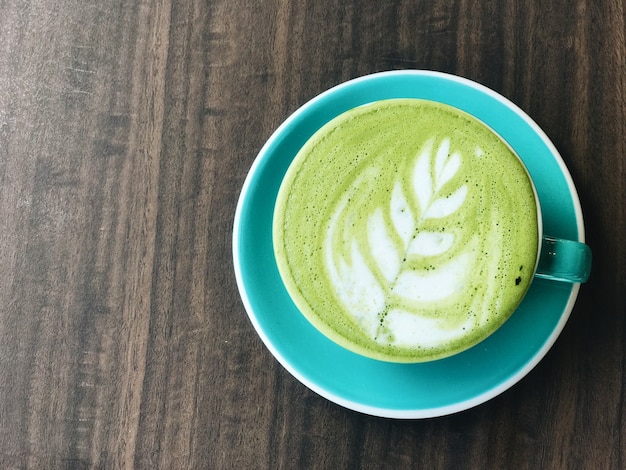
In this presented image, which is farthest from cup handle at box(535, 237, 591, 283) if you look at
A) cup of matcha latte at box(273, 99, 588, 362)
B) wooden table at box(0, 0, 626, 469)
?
wooden table at box(0, 0, 626, 469)

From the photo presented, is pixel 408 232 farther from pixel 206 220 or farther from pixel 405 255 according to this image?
pixel 206 220

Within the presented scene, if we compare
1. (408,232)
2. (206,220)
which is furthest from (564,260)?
(206,220)

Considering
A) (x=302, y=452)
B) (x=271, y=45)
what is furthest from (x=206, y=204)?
(x=302, y=452)

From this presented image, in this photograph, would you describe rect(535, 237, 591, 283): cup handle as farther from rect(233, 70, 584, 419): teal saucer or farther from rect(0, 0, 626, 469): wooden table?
rect(0, 0, 626, 469): wooden table

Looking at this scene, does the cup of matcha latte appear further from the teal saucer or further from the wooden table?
the wooden table

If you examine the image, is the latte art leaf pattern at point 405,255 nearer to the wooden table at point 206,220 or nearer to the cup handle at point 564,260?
the cup handle at point 564,260

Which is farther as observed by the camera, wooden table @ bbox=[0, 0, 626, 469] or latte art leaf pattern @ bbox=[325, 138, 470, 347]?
wooden table @ bbox=[0, 0, 626, 469]

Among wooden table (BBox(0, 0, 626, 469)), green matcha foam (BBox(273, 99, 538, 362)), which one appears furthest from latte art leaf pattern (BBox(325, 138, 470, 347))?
wooden table (BBox(0, 0, 626, 469))
